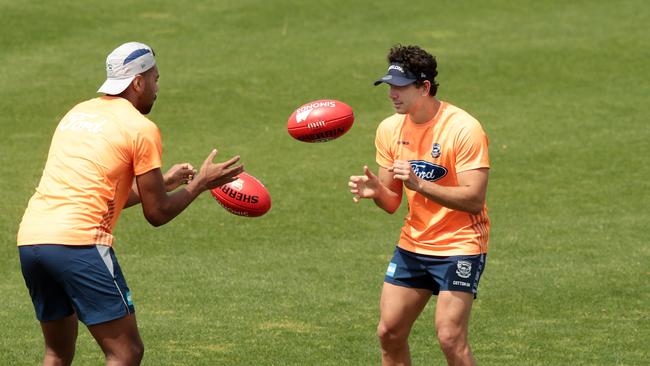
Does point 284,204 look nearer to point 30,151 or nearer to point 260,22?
point 30,151

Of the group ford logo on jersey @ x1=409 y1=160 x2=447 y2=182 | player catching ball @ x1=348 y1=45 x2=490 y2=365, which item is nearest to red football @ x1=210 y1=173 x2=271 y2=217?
player catching ball @ x1=348 y1=45 x2=490 y2=365

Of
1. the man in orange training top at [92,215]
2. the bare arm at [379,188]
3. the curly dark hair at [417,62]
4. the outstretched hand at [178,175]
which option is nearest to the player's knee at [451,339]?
the bare arm at [379,188]

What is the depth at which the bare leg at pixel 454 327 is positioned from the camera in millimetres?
8180

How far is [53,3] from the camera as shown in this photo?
25.3 m

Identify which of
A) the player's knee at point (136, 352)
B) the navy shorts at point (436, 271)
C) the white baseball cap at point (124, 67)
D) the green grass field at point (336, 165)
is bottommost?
the green grass field at point (336, 165)

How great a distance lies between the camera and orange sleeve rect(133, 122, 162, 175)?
7328mm

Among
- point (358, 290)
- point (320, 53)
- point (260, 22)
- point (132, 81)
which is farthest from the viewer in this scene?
point (260, 22)

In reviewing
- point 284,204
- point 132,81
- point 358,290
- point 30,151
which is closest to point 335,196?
point 284,204

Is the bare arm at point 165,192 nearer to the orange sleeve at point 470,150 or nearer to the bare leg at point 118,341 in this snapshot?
the bare leg at point 118,341

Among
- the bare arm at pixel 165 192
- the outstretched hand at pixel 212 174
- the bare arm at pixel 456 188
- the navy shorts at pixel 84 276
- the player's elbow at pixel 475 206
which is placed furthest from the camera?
the player's elbow at pixel 475 206

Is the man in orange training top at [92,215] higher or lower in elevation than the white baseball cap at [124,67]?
lower

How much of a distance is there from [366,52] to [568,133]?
5.40m

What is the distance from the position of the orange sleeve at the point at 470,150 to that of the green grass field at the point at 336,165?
7.83ft

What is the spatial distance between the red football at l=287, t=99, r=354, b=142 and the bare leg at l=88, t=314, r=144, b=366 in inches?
116
